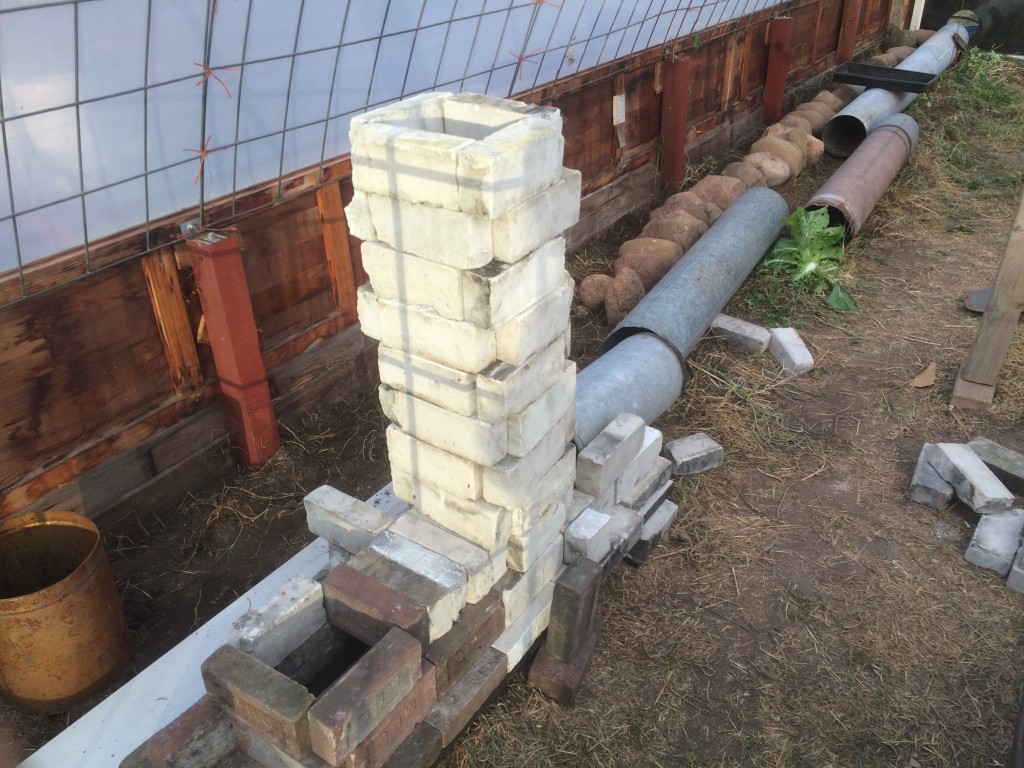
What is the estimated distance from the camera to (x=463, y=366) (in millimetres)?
3041

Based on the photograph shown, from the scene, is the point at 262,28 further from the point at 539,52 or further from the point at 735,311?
the point at 735,311

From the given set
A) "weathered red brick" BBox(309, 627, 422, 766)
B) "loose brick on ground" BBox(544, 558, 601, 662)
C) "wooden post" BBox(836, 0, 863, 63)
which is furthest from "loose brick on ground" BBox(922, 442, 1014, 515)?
"wooden post" BBox(836, 0, 863, 63)

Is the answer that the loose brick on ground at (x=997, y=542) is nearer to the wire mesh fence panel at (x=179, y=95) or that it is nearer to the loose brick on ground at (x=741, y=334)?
the loose brick on ground at (x=741, y=334)

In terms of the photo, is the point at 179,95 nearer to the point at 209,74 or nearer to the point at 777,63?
the point at 209,74

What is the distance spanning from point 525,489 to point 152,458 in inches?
99.4

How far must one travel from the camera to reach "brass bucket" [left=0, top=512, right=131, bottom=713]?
3566 millimetres

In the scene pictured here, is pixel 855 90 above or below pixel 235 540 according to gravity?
above

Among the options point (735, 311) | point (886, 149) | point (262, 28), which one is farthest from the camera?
point (886, 149)

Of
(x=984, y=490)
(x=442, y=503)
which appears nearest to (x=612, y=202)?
(x=984, y=490)

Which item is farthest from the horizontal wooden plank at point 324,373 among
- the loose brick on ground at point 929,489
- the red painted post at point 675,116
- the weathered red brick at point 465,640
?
the red painted post at point 675,116

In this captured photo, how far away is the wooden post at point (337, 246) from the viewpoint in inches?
203

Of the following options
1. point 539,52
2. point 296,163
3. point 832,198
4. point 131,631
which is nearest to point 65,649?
point 131,631

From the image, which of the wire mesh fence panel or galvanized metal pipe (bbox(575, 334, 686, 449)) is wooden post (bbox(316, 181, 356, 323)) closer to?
the wire mesh fence panel

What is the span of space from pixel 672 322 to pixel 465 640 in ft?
9.70
